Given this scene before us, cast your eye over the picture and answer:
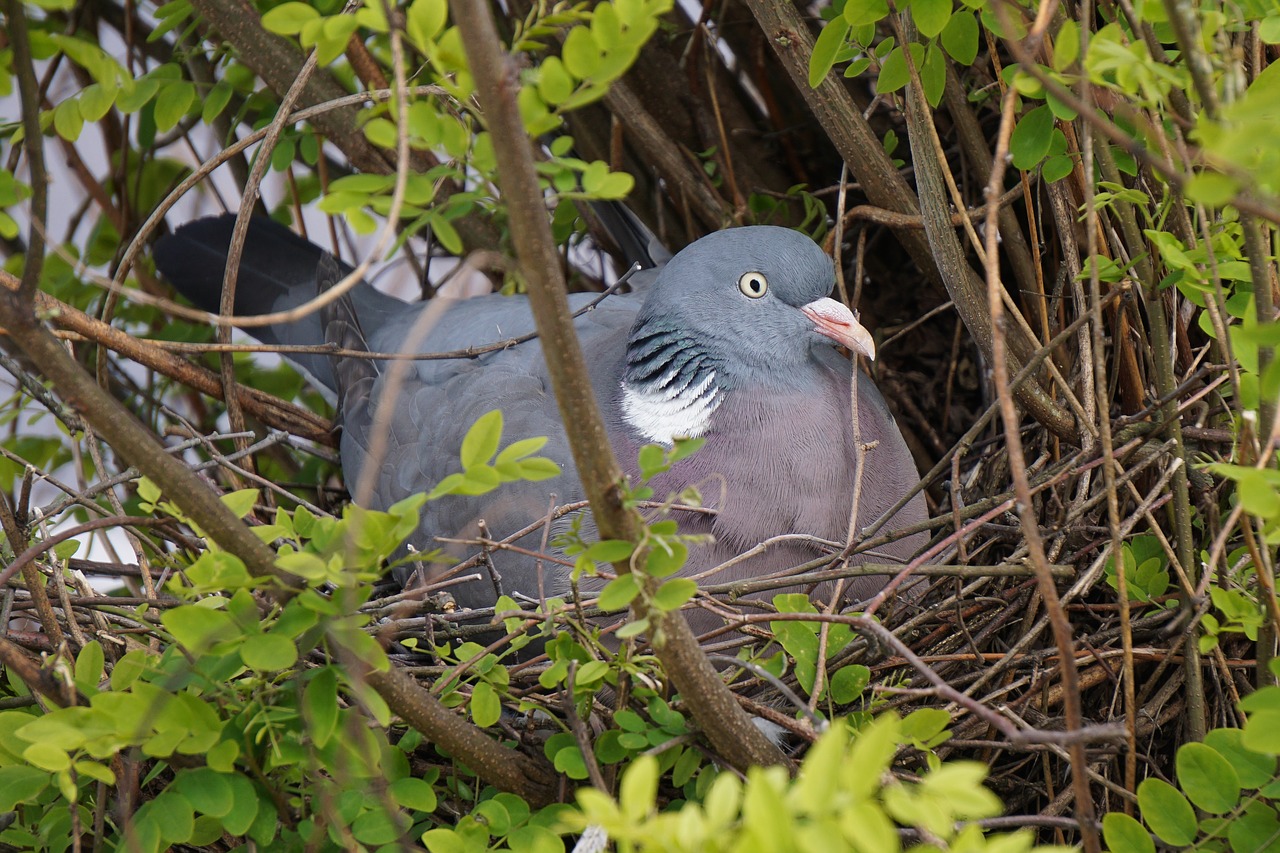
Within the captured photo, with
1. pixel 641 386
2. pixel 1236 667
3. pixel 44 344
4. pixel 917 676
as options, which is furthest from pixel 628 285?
pixel 44 344

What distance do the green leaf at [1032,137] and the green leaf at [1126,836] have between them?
3.29 ft

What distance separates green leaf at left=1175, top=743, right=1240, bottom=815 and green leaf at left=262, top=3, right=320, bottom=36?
4.47 ft

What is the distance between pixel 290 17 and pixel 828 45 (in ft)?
3.17

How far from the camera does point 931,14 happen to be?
1.74 metres

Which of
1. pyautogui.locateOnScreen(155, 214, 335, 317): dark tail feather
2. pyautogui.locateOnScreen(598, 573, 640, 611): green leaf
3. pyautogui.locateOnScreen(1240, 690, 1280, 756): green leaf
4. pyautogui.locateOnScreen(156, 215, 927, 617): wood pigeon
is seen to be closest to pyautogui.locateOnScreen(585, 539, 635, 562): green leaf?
pyautogui.locateOnScreen(598, 573, 640, 611): green leaf

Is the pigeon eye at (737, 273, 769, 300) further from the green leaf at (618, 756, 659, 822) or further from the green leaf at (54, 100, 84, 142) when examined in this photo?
the green leaf at (618, 756, 659, 822)

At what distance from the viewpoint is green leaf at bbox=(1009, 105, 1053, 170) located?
1.89 m

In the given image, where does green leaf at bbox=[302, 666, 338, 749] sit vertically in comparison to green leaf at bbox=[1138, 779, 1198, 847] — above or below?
above

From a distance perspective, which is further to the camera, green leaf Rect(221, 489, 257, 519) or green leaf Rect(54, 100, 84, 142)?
green leaf Rect(54, 100, 84, 142)

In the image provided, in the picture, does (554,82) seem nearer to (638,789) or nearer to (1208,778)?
(638,789)

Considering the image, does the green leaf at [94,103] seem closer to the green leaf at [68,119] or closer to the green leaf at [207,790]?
the green leaf at [68,119]

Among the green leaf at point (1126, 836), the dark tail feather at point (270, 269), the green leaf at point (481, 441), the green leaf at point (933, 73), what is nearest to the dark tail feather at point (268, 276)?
the dark tail feather at point (270, 269)

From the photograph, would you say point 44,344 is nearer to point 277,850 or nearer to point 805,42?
point 277,850

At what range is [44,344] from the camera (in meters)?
1.19
